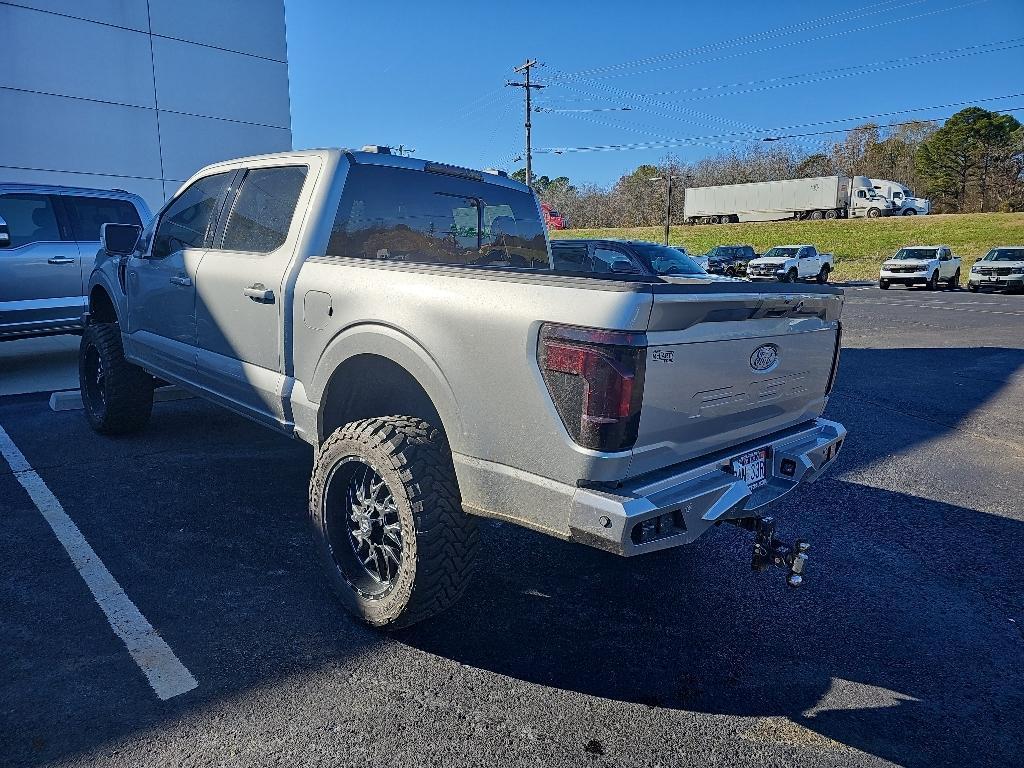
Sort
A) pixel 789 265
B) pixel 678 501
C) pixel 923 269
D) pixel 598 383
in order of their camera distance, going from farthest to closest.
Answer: pixel 789 265 → pixel 923 269 → pixel 678 501 → pixel 598 383

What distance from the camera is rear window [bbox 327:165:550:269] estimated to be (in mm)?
3479

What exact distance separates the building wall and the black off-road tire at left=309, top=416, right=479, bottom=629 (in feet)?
51.8

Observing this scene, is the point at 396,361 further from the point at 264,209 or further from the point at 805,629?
the point at 805,629

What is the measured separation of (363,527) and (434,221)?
179 centimetres

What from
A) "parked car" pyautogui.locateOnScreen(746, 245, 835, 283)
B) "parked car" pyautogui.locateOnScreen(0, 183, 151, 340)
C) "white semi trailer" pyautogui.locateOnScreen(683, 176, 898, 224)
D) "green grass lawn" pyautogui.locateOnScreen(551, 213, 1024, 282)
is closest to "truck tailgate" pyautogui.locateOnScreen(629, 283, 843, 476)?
"parked car" pyautogui.locateOnScreen(0, 183, 151, 340)

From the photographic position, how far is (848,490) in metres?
4.74

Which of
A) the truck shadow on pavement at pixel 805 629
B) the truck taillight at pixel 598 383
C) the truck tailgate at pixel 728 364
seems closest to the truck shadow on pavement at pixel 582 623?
the truck shadow on pavement at pixel 805 629

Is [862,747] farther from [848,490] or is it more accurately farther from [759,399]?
[848,490]

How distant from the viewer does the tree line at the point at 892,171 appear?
5809cm

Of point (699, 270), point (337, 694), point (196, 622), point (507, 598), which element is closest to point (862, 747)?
point (507, 598)

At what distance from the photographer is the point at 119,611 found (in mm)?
2967

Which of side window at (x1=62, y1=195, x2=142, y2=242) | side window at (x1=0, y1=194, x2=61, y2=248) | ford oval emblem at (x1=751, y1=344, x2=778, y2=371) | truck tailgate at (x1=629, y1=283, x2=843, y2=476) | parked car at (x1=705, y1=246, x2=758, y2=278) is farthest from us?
parked car at (x1=705, y1=246, x2=758, y2=278)

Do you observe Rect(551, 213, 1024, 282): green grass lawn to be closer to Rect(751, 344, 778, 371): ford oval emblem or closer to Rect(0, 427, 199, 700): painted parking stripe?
Rect(751, 344, 778, 371): ford oval emblem

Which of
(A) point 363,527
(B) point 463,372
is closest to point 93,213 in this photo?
(A) point 363,527
